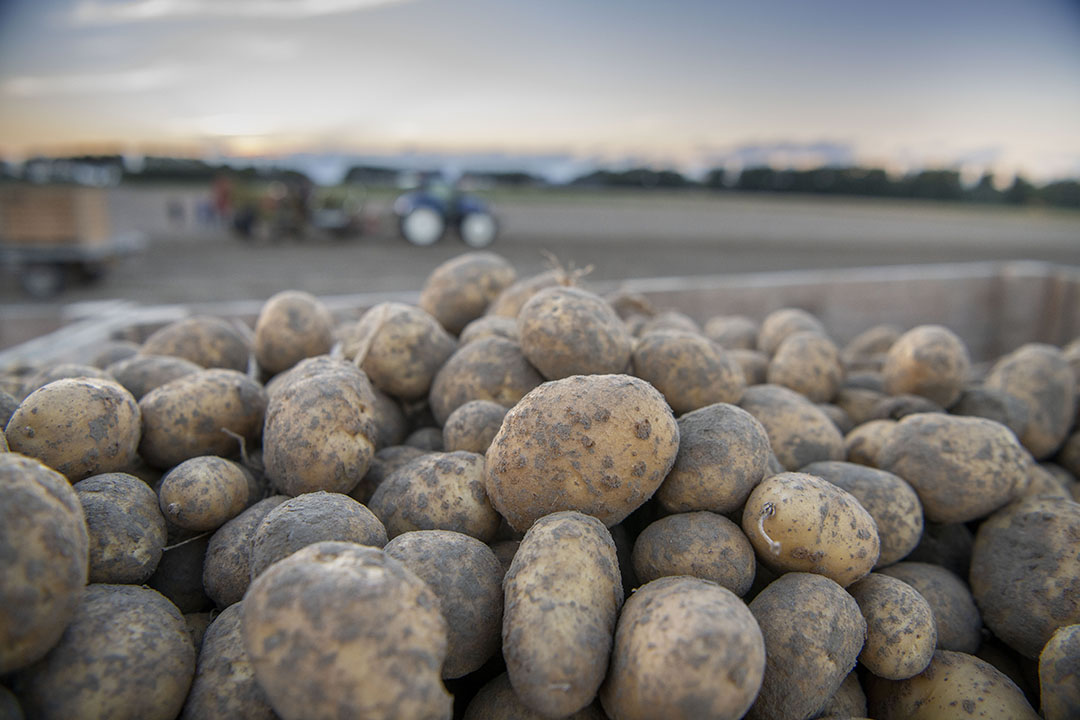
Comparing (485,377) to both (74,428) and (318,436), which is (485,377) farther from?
(74,428)

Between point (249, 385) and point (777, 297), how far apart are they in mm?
3977

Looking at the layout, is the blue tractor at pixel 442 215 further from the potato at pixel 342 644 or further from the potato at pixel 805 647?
the potato at pixel 342 644

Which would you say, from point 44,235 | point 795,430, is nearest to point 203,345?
point 795,430

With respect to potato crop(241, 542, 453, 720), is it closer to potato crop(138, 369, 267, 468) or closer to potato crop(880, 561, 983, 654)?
potato crop(138, 369, 267, 468)

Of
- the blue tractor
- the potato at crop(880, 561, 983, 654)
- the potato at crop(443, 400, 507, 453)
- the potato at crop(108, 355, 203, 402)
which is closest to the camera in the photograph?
the potato at crop(880, 561, 983, 654)

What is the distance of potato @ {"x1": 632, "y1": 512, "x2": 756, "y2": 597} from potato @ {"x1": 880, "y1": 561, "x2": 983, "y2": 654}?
22.6 inches

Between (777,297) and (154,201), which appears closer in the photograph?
(777,297)

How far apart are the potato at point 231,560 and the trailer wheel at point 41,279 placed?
30.4 feet

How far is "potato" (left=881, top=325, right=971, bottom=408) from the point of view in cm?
266

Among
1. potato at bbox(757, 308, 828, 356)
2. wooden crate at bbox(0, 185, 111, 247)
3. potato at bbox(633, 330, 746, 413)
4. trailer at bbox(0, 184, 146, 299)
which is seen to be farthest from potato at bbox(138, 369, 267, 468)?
wooden crate at bbox(0, 185, 111, 247)

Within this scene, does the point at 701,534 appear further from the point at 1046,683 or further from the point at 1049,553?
the point at 1049,553

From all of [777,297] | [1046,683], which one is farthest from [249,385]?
[777,297]

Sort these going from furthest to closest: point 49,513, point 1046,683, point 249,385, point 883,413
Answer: point 883,413 → point 249,385 → point 1046,683 → point 49,513

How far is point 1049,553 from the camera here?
6.40 feet
